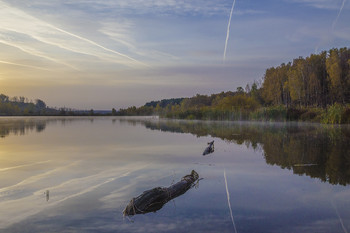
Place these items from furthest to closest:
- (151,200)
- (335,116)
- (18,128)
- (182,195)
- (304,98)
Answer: (304,98) < (335,116) < (18,128) < (182,195) < (151,200)

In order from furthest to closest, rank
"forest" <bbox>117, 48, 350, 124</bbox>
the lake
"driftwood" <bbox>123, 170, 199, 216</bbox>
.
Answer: "forest" <bbox>117, 48, 350, 124</bbox>
"driftwood" <bbox>123, 170, 199, 216</bbox>
the lake

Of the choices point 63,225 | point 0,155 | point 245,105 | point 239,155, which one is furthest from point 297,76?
point 63,225

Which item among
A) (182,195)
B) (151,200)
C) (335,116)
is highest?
(335,116)

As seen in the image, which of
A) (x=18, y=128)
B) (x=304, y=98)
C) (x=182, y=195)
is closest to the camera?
(x=182, y=195)

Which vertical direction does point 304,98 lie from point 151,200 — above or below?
above

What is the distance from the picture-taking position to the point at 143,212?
554cm

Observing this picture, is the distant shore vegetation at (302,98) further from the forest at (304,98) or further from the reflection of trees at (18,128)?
the reflection of trees at (18,128)

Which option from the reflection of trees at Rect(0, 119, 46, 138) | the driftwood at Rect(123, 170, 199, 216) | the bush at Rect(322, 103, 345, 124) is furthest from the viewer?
the bush at Rect(322, 103, 345, 124)

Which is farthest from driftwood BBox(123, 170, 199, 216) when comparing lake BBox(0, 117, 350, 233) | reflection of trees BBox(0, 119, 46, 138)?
reflection of trees BBox(0, 119, 46, 138)

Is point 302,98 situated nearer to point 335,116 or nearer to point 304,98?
point 304,98

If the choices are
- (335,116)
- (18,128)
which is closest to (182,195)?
(18,128)

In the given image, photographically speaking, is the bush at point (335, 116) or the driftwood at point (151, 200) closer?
the driftwood at point (151, 200)

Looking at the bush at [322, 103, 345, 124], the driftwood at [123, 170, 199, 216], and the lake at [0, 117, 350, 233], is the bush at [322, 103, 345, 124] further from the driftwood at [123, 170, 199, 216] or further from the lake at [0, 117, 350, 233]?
the driftwood at [123, 170, 199, 216]

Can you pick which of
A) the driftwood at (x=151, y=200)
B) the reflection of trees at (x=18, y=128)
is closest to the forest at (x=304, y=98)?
the reflection of trees at (x=18, y=128)
